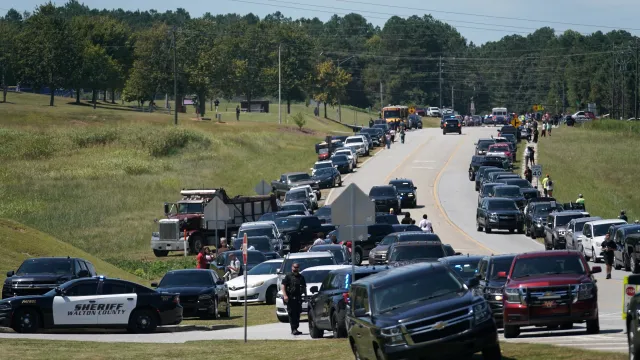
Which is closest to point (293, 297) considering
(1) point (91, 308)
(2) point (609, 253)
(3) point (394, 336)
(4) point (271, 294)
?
(1) point (91, 308)

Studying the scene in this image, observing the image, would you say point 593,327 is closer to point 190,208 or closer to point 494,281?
point 494,281

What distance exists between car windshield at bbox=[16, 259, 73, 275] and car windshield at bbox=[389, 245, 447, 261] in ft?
27.5

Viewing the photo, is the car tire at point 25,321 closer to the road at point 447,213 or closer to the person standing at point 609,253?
the road at point 447,213

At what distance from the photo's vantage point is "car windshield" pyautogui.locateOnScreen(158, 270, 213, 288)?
28641 mm

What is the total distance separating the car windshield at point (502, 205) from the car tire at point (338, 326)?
3214 cm

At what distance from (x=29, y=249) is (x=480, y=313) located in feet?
87.4

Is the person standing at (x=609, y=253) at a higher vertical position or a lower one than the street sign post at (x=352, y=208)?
lower

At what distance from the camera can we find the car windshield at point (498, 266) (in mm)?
22047

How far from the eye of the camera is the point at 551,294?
19359 millimetres

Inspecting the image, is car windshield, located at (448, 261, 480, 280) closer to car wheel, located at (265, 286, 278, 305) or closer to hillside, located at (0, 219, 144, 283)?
car wheel, located at (265, 286, 278, 305)

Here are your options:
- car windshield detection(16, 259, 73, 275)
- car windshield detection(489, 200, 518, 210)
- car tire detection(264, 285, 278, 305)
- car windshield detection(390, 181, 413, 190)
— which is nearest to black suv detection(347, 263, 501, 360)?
car windshield detection(16, 259, 73, 275)

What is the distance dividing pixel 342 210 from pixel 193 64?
437ft

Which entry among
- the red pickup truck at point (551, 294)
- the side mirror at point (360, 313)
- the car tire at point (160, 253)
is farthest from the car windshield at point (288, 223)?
the side mirror at point (360, 313)

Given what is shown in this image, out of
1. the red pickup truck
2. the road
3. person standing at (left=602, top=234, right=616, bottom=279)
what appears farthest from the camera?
person standing at (left=602, top=234, right=616, bottom=279)
